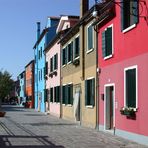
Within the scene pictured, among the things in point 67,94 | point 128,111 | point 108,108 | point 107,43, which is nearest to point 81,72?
point 108,108

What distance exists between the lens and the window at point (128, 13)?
1722 cm

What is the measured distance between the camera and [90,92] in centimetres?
2564

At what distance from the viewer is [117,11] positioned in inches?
786

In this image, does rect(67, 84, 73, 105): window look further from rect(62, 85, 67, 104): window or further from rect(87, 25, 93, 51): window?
rect(87, 25, 93, 51): window

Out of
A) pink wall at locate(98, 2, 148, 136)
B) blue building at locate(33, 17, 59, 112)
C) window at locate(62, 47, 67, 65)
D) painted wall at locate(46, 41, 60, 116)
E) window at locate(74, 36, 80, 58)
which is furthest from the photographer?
blue building at locate(33, 17, 59, 112)

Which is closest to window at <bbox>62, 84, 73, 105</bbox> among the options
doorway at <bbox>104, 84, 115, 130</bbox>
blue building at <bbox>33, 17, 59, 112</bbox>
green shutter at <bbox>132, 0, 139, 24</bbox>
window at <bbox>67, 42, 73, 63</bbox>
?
window at <bbox>67, 42, 73, 63</bbox>

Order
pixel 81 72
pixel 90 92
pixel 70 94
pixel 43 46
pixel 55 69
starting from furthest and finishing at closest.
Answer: pixel 43 46, pixel 55 69, pixel 70 94, pixel 81 72, pixel 90 92

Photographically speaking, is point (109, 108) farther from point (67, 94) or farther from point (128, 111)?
point (67, 94)

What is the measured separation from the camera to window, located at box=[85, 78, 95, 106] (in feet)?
80.5

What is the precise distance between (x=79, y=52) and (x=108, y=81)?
770 cm

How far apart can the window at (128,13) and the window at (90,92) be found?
6.50 meters

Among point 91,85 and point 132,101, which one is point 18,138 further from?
point 91,85

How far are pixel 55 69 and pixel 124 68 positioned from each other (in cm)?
2378

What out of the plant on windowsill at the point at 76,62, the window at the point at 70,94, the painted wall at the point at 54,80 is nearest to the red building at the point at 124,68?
the plant on windowsill at the point at 76,62
